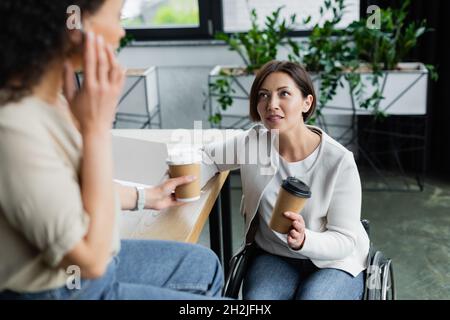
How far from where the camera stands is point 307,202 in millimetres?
1646

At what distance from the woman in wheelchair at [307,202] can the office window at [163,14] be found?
2410 mm

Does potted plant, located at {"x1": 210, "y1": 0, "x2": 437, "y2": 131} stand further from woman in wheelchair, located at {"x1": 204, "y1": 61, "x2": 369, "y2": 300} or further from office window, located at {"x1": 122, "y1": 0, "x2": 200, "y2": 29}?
woman in wheelchair, located at {"x1": 204, "y1": 61, "x2": 369, "y2": 300}

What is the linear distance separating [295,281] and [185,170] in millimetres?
430

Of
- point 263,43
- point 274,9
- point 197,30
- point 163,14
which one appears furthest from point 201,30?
point 263,43

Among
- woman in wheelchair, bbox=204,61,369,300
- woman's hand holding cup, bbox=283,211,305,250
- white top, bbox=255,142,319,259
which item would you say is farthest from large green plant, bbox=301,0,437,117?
woman's hand holding cup, bbox=283,211,305,250

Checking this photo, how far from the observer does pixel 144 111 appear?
3664mm

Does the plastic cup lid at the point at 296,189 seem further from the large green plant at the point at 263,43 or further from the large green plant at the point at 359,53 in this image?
the large green plant at the point at 263,43

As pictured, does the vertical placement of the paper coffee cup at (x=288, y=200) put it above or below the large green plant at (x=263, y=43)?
below

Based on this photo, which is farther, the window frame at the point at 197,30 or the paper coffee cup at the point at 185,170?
the window frame at the point at 197,30

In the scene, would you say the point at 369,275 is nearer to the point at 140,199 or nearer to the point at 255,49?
the point at 140,199

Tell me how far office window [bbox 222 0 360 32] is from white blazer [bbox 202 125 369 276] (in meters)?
2.31

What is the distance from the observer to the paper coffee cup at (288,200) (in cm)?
137

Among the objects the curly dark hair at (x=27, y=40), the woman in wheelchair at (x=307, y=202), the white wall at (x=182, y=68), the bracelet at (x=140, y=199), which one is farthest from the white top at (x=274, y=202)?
the white wall at (x=182, y=68)
